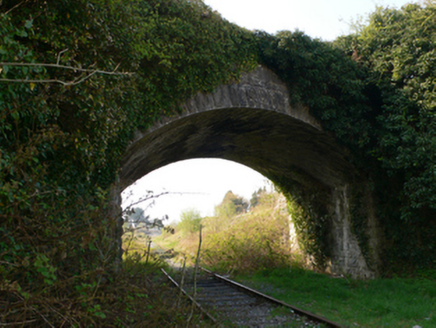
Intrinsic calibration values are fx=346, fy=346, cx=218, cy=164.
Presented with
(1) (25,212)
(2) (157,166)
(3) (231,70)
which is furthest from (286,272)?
(1) (25,212)

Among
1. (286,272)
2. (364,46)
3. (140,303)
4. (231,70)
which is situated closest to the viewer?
(140,303)

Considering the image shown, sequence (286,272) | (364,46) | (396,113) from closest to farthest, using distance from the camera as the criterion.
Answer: (396,113)
(364,46)
(286,272)

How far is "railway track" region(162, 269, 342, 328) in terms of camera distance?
218 inches

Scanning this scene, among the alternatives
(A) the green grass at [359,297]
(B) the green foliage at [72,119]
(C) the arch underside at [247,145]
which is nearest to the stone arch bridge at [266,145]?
(C) the arch underside at [247,145]

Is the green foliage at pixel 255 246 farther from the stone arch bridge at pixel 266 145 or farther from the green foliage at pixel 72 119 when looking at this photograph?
the green foliage at pixel 72 119

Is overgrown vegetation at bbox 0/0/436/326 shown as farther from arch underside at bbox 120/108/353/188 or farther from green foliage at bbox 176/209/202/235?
green foliage at bbox 176/209/202/235

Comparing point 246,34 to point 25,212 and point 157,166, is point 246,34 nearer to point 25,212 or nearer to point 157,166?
point 157,166

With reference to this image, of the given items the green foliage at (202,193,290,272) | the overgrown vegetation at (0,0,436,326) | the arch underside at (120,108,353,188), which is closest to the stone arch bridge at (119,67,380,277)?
the arch underside at (120,108,353,188)

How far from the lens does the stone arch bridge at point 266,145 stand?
7.20 meters

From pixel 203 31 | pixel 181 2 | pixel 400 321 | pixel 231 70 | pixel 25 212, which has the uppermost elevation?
pixel 181 2

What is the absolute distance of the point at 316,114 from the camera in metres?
8.36

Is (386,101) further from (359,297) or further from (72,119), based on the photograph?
(72,119)

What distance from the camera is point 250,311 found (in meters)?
6.47

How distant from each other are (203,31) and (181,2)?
679mm
